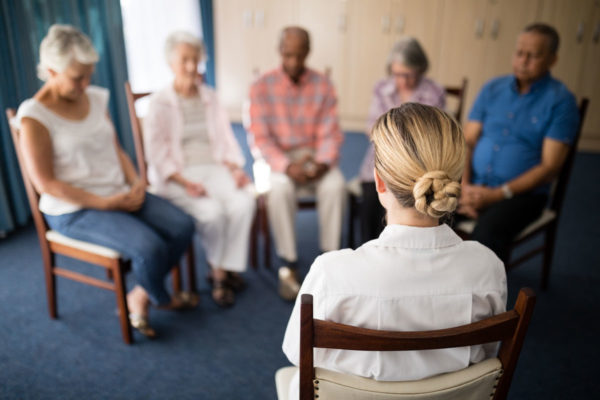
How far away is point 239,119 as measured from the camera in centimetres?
545

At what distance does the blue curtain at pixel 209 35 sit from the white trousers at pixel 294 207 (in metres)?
3.01

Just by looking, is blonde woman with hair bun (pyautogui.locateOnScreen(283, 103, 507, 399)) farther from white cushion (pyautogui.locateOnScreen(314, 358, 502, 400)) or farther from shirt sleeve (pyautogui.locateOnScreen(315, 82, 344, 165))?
shirt sleeve (pyautogui.locateOnScreen(315, 82, 344, 165))

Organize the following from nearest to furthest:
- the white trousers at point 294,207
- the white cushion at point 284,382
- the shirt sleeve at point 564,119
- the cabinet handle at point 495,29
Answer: the white cushion at point 284,382
the shirt sleeve at point 564,119
the white trousers at point 294,207
the cabinet handle at point 495,29

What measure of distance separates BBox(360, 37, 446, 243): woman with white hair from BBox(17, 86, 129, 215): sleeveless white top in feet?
3.63

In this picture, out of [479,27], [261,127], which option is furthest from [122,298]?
[479,27]

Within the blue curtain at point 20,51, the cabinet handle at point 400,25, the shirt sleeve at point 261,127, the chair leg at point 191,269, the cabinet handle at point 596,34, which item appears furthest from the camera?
the cabinet handle at point 400,25

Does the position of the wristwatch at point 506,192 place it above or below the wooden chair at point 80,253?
above

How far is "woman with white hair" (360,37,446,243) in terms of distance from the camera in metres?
2.25

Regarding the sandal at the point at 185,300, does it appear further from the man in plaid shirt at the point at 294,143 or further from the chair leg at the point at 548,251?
the chair leg at the point at 548,251

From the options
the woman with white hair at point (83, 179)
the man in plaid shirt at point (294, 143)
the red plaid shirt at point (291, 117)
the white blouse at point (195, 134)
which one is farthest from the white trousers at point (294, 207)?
the woman with white hair at point (83, 179)

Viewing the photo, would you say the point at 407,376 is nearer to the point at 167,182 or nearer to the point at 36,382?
the point at 36,382

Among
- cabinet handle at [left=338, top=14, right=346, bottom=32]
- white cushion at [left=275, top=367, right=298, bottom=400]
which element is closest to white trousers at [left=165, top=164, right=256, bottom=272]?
white cushion at [left=275, top=367, right=298, bottom=400]

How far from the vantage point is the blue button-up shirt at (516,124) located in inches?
78.0

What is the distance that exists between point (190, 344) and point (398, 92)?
5.05 ft
